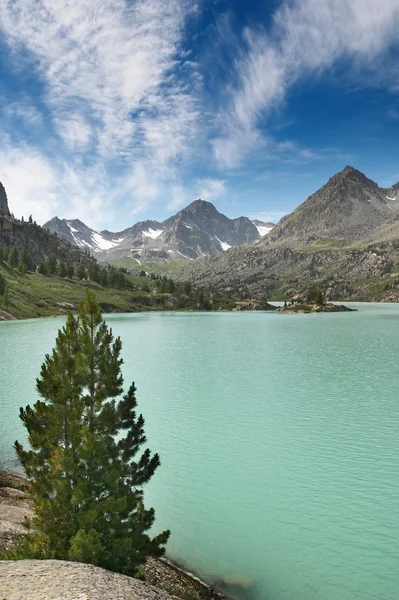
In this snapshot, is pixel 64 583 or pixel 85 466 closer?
pixel 64 583

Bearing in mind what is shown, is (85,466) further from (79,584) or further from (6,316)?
(6,316)

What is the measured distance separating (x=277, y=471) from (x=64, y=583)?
782 inches

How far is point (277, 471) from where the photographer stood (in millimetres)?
26906

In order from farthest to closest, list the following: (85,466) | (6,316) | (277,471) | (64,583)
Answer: (6,316) → (277,471) → (85,466) → (64,583)

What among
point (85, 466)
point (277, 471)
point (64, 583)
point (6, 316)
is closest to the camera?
point (64, 583)

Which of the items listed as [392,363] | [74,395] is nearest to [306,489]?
[74,395]

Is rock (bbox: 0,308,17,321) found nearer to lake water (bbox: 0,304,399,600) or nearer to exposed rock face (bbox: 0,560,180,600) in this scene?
lake water (bbox: 0,304,399,600)

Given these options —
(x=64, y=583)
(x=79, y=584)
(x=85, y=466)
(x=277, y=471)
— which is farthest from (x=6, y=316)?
(x=79, y=584)

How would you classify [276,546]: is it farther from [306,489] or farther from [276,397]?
[276,397]

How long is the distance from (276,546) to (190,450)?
511 inches

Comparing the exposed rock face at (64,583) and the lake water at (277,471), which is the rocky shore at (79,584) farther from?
the lake water at (277,471)

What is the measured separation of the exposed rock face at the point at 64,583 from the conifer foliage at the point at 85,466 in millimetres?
1097

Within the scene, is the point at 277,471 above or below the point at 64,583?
below

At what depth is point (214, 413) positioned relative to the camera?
131 ft
